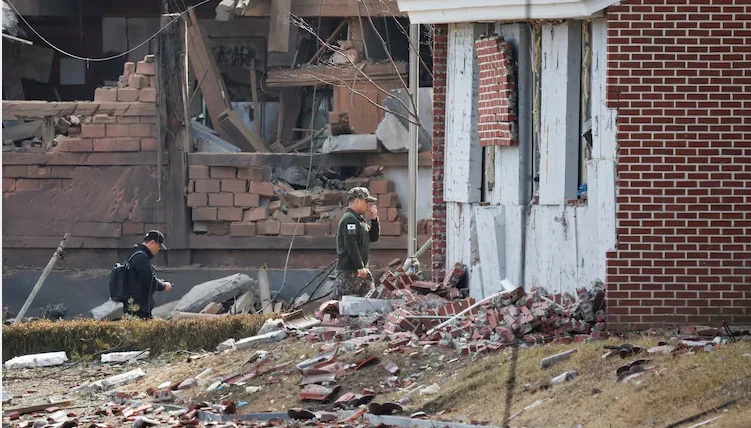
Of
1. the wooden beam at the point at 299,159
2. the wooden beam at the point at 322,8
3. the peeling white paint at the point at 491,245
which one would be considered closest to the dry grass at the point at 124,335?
the peeling white paint at the point at 491,245

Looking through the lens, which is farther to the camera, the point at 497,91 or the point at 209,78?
the point at 209,78

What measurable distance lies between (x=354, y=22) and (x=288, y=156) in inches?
101

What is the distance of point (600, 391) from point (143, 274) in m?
8.06

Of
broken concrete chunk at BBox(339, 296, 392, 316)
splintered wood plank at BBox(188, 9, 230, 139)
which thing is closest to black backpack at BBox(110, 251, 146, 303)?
broken concrete chunk at BBox(339, 296, 392, 316)

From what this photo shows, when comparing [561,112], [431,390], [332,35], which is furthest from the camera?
[332,35]

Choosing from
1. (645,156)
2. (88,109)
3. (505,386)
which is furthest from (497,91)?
(88,109)

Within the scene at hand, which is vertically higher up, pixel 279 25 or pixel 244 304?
pixel 279 25

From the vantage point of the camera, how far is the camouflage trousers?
14008 millimetres

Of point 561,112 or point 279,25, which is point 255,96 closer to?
point 279,25

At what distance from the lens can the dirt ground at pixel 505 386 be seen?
7.75m

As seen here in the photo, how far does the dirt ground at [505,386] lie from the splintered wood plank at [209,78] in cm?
808

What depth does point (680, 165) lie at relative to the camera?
412 inches

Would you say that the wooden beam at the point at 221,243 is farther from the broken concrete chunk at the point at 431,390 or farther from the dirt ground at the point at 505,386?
the broken concrete chunk at the point at 431,390

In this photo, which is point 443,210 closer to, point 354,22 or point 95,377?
point 95,377
